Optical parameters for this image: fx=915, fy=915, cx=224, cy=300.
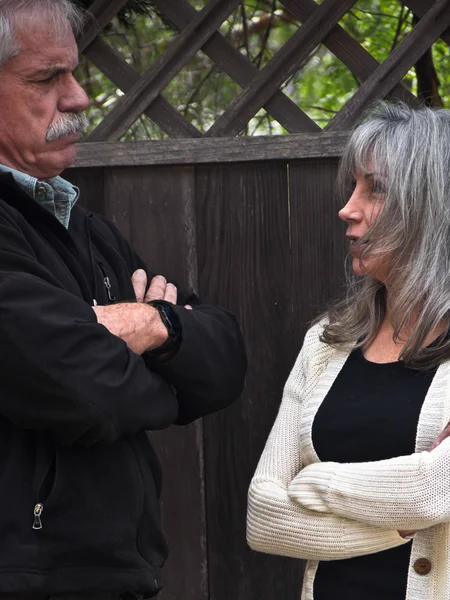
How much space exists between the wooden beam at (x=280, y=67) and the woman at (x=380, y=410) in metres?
0.52

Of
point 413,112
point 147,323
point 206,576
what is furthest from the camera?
point 206,576

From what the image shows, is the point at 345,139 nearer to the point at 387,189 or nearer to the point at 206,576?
the point at 387,189

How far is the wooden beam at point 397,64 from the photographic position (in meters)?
2.75

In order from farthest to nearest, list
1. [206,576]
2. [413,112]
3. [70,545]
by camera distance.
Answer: [206,576] < [413,112] < [70,545]

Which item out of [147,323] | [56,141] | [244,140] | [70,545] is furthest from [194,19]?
[70,545]

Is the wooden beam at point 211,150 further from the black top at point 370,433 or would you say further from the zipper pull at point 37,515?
the zipper pull at point 37,515

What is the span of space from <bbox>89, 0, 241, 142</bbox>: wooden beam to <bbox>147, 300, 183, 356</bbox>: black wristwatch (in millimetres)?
797

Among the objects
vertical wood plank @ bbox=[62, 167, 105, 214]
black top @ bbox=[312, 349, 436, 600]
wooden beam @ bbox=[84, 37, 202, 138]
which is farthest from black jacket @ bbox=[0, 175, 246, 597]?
wooden beam @ bbox=[84, 37, 202, 138]

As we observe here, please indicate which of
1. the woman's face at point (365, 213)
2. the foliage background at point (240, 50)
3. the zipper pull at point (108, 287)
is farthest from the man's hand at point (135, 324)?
the foliage background at point (240, 50)

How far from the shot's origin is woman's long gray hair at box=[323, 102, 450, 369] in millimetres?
2162

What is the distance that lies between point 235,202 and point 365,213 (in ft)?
2.09

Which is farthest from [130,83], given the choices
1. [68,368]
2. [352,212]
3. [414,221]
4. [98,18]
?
[68,368]

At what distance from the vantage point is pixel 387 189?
2211mm

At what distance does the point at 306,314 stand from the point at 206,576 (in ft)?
2.93
